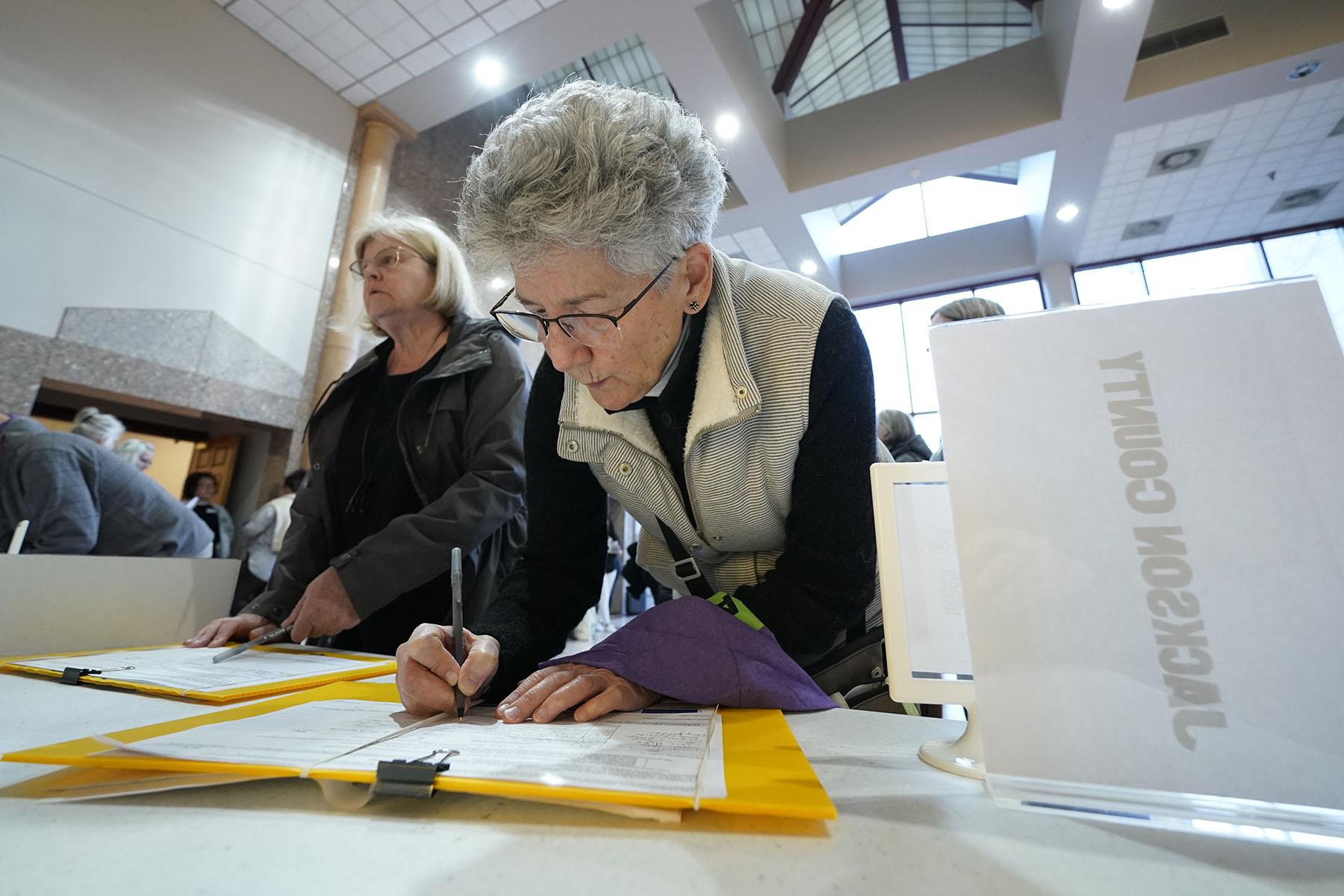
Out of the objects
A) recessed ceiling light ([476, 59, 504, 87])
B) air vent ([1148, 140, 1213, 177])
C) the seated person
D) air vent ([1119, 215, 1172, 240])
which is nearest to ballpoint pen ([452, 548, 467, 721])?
the seated person

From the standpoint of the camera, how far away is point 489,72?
3.84 meters

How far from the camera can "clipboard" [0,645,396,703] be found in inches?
24.9

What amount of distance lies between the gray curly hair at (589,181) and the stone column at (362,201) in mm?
3273

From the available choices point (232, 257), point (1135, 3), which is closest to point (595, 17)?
point (232, 257)

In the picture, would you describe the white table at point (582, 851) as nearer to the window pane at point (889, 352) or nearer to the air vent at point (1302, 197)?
the window pane at point (889, 352)

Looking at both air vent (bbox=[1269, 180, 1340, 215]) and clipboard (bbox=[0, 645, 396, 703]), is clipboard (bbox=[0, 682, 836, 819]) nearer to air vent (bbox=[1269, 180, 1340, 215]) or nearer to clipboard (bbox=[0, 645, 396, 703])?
clipboard (bbox=[0, 645, 396, 703])

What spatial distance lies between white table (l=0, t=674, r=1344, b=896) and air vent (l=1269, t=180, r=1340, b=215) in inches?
300

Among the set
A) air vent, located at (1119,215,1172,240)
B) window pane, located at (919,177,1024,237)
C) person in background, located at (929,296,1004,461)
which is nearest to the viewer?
person in background, located at (929,296,1004,461)

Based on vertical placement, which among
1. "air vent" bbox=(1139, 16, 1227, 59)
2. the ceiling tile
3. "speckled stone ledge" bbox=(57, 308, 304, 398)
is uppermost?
"air vent" bbox=(1139, 16, 1227, 59)

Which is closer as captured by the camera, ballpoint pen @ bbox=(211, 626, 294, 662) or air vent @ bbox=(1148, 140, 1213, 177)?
ballpoint pen @ bbox=(211, 626, 294, 662)

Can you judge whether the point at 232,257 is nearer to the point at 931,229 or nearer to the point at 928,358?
the point at 928,358

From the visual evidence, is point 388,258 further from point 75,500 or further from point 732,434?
point 75,500

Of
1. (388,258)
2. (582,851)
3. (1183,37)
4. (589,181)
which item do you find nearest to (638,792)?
(582,851)

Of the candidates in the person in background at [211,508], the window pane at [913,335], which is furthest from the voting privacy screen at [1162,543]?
the window pane at [913,335]
